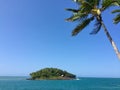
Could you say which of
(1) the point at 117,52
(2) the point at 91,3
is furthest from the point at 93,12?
(1) the point at 117,52

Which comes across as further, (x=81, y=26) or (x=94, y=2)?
(x=81, y=26)

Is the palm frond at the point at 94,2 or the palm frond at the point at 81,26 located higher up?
the palm frond at the point at 94,2

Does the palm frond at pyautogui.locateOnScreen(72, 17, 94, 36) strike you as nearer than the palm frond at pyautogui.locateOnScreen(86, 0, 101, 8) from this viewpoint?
No

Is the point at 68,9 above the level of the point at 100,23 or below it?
above

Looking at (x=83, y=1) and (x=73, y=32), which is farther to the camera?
(x=73, y=32)

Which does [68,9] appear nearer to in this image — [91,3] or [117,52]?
[91,3]

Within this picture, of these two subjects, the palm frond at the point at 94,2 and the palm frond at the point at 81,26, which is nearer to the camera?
the palm frond at the point at 94,2

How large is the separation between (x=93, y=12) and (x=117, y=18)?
2.69 meters

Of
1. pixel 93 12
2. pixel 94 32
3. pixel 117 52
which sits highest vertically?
pixel 93 12

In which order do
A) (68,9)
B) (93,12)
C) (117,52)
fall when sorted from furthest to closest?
(68,9), (93,12), (117,52)

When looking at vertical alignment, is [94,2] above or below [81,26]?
above

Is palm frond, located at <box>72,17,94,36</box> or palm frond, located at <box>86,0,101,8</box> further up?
palm frond, located at <box>86,0,101,8</box>

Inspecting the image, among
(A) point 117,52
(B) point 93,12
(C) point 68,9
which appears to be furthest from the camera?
(C) point 68,9

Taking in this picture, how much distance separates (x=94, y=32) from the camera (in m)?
25.8
